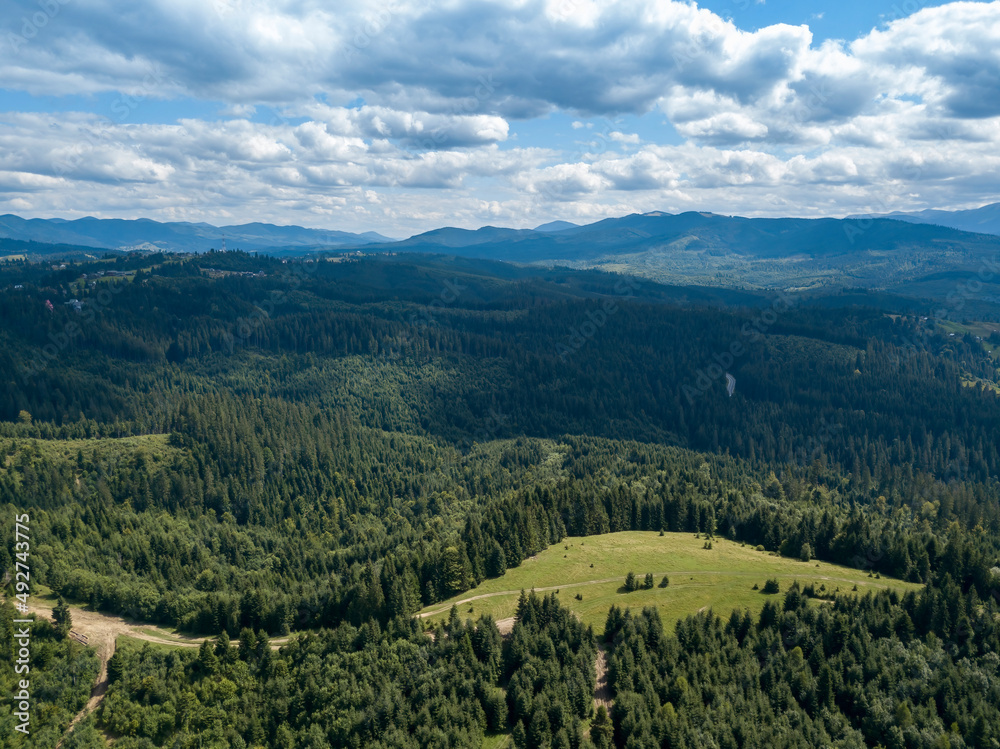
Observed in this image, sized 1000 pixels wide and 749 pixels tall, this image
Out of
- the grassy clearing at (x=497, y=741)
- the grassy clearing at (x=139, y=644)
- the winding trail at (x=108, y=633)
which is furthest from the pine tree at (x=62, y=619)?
the grassy clearing at (x=497, y=741)

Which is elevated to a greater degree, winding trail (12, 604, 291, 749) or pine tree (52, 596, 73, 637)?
pine tree (52, 596, 73, 637)

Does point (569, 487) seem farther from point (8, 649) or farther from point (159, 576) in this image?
point (8, 649)

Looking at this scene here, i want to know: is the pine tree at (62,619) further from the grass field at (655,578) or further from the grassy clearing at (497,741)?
the grassy clearing at (497,741)

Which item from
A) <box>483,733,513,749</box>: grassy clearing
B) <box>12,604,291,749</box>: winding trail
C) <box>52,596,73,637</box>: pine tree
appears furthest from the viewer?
<box>12,604,291,749</box>: winding trail

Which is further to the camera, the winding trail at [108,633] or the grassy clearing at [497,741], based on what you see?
the winding trail at [108,633]

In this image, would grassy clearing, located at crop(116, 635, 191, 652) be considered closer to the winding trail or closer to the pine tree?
the winding trail

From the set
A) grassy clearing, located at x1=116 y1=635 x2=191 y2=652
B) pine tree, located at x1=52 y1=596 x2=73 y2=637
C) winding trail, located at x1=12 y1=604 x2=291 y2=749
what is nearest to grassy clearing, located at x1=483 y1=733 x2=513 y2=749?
winding trail, located at x1=12 y1=604 x2=291 y2=749

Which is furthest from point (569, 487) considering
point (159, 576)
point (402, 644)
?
point (159, 576)

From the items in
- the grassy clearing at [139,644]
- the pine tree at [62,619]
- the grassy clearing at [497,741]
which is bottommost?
the grassy clearing at [139,644]

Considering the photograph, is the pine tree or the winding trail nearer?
the pine tree
